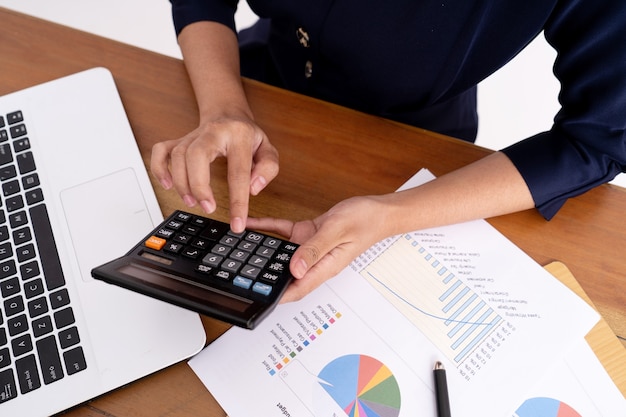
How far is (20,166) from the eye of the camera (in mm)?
523

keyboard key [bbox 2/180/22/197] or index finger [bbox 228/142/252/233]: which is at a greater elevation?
index finger [bbox 228/142/252/233]

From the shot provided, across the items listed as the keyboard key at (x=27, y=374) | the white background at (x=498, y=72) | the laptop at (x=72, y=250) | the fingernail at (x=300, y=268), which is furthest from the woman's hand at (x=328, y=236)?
the white background at (x=498, y=72)

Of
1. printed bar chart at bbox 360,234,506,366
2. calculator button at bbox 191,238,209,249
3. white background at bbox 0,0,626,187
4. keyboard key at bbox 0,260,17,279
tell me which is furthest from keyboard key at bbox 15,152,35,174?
white background at bbox 0,0,626,187

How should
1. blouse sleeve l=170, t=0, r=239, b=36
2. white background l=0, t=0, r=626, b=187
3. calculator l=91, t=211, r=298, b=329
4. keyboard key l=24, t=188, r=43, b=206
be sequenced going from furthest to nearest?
white background l=0, t=0, r=626, b=187
blouse sleeve l=170, t=0, r=239, b=36
keyboard key l=24, t=188, r=43, b=206
calculator l=91, t=211, r=298, b=329

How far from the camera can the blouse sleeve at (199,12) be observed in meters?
0.64

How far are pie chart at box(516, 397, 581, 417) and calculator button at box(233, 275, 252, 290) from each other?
25 centimetres

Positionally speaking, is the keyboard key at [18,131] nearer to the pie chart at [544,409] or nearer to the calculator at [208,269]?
the calculator at [208,269]

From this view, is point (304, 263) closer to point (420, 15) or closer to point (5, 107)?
point (420, 15)

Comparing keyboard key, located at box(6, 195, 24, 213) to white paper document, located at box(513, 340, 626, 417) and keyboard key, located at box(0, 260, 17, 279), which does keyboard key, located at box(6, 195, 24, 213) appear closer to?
keyboard key, located at box(0, 260, 17, 279)

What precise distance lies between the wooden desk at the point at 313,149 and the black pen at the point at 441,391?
164 millimetres

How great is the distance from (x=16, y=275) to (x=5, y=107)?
0.72 feet

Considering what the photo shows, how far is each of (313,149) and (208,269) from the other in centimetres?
20

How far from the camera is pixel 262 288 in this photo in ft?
1.35

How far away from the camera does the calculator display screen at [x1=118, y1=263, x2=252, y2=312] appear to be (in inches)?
15.6
